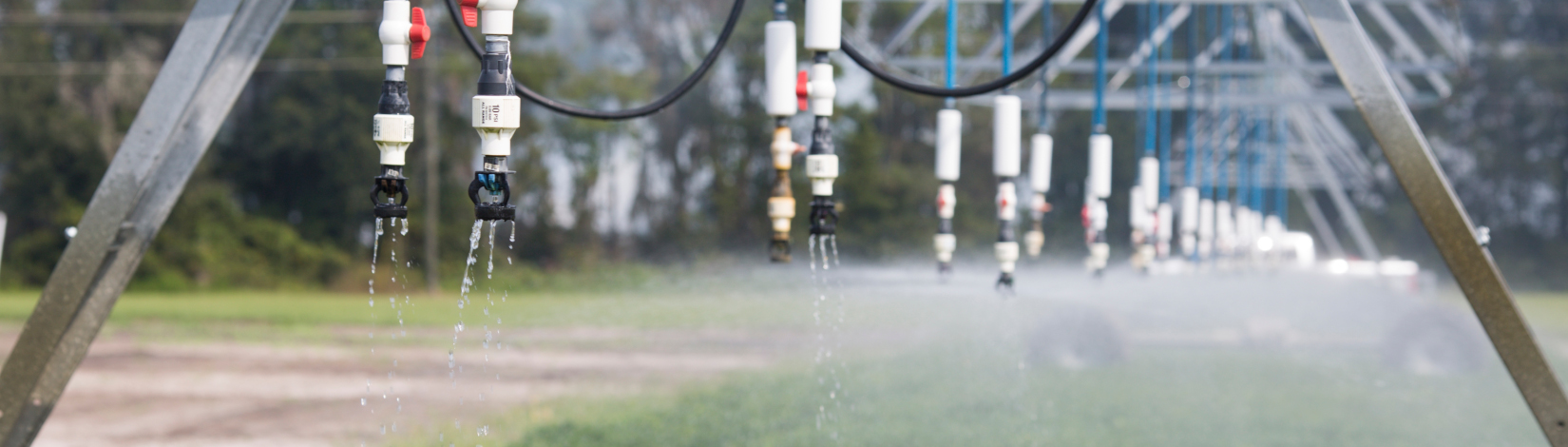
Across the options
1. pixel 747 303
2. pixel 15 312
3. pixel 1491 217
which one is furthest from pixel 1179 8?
pixel 1491 217

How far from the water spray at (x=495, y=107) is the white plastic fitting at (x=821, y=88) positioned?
1485 mm

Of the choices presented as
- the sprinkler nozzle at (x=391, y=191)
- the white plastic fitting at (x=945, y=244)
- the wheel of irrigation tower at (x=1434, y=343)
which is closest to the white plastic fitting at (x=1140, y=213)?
the wheel of irrigation tower at (x=1434, y=343)

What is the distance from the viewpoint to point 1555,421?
4.44 metres

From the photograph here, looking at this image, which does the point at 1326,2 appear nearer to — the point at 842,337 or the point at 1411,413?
the point at 1411,413

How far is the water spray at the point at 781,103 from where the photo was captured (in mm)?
4609

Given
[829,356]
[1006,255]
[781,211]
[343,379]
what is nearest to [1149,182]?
[829,356]

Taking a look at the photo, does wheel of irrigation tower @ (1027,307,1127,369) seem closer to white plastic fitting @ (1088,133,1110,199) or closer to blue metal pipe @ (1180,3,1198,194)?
blue metal pipe @ (1180,3,1198,194)

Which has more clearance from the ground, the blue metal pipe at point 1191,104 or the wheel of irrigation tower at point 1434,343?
the blue metal pipe at point 1191,104

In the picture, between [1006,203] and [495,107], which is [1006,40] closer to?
[1006,203]

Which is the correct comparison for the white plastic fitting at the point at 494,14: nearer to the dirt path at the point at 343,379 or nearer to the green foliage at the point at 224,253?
the dirt path at the point at 343,379

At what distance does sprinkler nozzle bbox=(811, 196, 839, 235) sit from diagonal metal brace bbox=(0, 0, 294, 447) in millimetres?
1867

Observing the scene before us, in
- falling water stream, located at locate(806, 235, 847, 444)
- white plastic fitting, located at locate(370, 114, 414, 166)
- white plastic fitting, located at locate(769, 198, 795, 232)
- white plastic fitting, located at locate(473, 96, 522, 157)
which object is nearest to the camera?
white plastic fitting, located at locate(473, 96, 522, 157)

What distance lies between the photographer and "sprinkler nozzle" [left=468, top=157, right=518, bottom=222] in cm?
342

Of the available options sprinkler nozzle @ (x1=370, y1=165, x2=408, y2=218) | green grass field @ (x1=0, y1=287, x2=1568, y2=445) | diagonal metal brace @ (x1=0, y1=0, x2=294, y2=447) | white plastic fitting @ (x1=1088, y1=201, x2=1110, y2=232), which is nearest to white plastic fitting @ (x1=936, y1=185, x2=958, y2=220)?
green grass field @ (x1=0, y1=287, x2=1568, y2=445)
